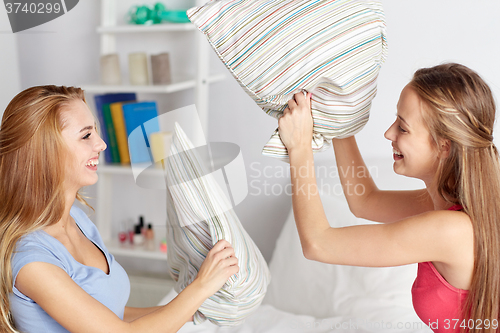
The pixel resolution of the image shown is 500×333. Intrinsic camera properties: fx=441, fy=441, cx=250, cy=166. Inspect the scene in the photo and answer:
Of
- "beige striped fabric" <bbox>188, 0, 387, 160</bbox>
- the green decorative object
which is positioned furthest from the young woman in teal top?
the green decorative object

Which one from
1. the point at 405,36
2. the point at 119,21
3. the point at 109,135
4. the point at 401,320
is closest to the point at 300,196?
the point at 401,320

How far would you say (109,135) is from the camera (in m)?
1.92

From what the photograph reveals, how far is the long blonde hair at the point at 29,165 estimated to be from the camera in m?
0.89

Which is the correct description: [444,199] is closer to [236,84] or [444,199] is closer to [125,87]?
[236,84]

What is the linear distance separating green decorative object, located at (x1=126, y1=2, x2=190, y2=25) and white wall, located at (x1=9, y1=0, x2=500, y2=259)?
13cm

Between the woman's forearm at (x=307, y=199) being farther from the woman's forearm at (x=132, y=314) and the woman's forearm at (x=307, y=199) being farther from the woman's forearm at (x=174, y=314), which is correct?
the woman's forearm at (x=132, y=314)

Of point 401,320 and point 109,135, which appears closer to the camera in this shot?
point 401,320

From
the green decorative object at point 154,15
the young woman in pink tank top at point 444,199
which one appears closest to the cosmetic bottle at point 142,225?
the green decorative object at point 154,15

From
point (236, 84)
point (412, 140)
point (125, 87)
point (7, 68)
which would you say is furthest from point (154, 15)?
point (412, 140)

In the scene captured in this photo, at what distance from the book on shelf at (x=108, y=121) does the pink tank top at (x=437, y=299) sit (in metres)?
1.39

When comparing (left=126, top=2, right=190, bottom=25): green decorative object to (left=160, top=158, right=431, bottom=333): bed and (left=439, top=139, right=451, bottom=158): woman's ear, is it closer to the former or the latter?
(left=160, top=158, right=431, bottom=333): bed

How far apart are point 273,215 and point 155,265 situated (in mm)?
747

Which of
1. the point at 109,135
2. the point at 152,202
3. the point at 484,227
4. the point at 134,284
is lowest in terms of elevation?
the point at 134,284

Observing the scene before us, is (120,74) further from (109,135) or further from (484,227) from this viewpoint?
(484,227)
